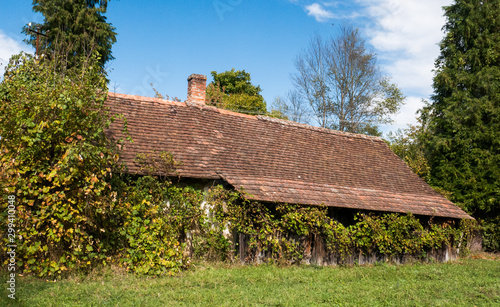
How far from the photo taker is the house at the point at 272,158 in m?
12.8

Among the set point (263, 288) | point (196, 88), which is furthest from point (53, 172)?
point (196, 88)

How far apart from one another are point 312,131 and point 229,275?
9.75m

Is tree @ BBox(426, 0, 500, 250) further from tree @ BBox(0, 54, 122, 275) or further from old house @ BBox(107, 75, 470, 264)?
tree @ BBox(0, 54, 122, 275)

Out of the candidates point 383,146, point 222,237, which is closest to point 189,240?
point 222,237

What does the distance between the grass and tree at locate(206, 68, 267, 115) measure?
888 inches

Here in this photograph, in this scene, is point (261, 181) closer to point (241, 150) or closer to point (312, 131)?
point (241, 150)

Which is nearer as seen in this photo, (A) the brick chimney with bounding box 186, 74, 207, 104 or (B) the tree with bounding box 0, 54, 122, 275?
(B) the tree with bounding box 0, 54, 122, 275

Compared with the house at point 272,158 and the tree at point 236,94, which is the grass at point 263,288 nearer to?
the house at point 272,158

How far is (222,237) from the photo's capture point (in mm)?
12102

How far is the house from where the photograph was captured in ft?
41.9

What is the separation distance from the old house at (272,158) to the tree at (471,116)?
176 inches

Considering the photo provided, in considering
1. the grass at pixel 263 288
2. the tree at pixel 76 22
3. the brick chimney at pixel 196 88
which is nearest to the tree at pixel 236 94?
the tree at pixel 76 22

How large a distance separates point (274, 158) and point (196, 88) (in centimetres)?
438

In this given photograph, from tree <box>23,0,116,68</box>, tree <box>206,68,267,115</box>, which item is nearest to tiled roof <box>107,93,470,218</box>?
tree <box>23,0,116,68</box>
